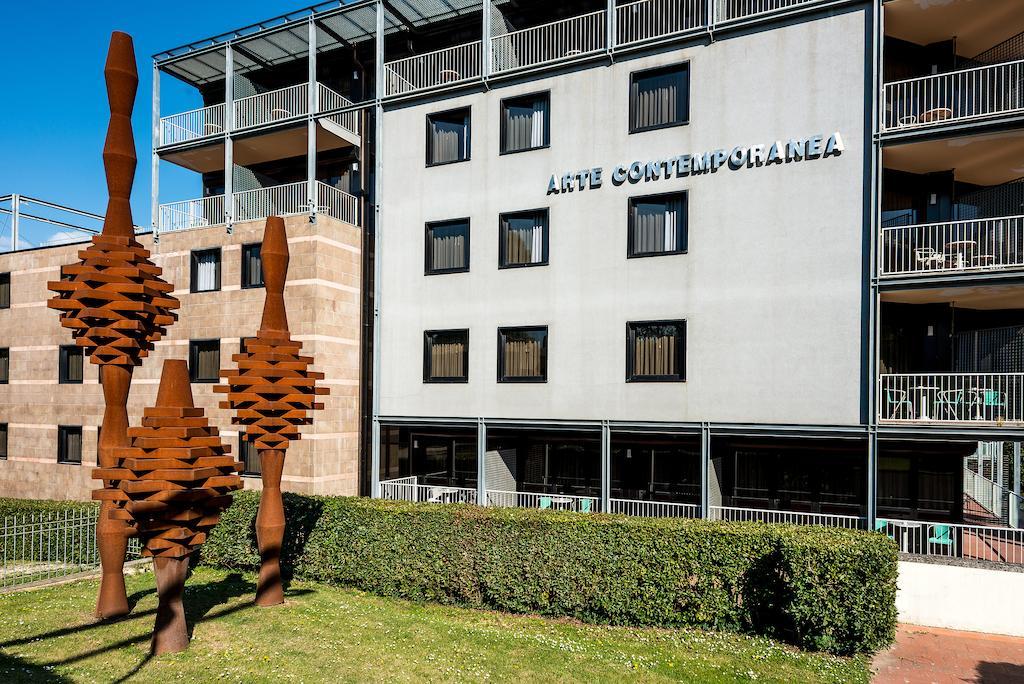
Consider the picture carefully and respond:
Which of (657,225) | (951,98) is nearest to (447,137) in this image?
(657,225)

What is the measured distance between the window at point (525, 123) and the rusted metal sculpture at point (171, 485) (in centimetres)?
1265

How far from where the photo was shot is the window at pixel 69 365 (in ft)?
88.8

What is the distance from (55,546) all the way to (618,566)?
1502cm

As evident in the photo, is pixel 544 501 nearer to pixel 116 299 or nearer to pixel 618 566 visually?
pixel 618 566

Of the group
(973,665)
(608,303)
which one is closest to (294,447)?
(608,303)

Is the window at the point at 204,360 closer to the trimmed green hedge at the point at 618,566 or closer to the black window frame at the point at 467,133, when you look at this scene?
the trimmed green hedge at the point at 618,566

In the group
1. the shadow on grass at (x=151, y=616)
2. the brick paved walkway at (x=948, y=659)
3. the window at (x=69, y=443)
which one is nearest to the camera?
the shadow on grass at (x=151, y=616)

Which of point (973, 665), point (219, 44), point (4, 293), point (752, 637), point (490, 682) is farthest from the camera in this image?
point (4, 293)

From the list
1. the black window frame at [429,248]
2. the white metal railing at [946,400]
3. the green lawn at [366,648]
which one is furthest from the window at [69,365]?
the white metal railing at [946,400]

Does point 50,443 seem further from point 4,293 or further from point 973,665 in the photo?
point 973,665

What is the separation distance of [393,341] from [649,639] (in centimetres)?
1251

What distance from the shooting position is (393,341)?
22.2m

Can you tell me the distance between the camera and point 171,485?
10430mm

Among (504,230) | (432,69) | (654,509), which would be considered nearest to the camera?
(654,509)
